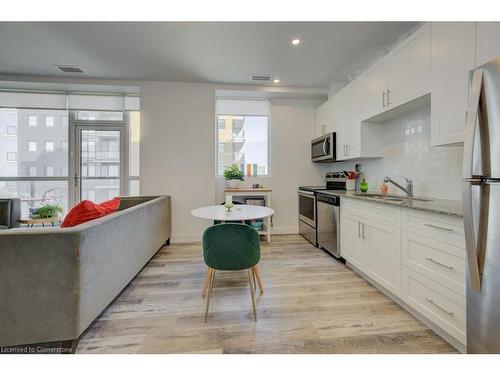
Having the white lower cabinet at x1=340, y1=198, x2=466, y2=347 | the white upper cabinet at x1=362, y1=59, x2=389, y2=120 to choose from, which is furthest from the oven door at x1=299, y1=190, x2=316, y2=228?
the white upper cabinet at x1=362, y1=59, x2=389, y2=120

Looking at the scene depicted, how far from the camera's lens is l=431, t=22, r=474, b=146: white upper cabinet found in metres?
1.55

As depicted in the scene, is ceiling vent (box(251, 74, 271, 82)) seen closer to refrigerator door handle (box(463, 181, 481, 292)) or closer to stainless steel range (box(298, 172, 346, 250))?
stainless steel range (box(298, 172, 346, 250))

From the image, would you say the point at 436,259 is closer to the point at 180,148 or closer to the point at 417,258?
the point at 417,258

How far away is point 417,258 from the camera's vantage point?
1.70 metres

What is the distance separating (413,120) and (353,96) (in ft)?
2.85

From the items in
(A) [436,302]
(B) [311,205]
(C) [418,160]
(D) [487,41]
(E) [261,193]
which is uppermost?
(D) [487,41]

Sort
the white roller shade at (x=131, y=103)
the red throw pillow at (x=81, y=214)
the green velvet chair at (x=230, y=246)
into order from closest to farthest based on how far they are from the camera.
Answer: the green velvet chair at (x=230, y=246) < the red throw pillow at (x=81, y=214) < the white roller shade at (x=131, y=103)

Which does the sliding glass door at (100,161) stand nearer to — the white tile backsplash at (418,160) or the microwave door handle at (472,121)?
the white tile backsplash at (418,160)

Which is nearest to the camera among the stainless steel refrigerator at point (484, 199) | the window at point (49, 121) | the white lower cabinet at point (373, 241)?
the stainless steel refrigerator at point (484, 199)

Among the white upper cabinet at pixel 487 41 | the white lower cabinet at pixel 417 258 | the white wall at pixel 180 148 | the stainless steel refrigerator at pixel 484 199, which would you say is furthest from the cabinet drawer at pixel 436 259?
the white wall at pixel 180 148

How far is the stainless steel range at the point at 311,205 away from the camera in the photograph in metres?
3.51

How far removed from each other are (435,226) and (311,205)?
2.13 meters

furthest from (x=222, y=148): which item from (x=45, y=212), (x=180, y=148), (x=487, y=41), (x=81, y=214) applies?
(x=487, y=41)
